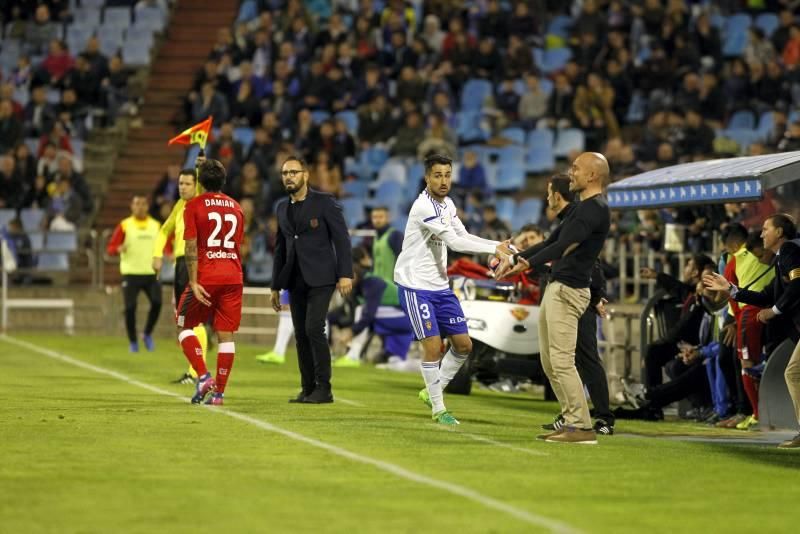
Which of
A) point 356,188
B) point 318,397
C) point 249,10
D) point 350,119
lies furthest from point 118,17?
point 318,397

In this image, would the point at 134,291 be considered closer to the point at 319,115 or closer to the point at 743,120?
the point at 319,115

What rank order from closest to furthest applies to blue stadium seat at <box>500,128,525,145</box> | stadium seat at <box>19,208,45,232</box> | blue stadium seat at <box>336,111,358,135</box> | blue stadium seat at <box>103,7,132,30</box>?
blue stadium seat at <box>500,128,525,145</box>
stadium seat at <box>19,208,45,232</box>
blue stadium seat at <box>336,111,358,135</box>
blue stadium seat at <box>103,7,132,30</box>

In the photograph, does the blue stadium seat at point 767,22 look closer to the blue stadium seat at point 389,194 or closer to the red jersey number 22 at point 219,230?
the blue stadium seat at point 389,194

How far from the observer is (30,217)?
31531mm

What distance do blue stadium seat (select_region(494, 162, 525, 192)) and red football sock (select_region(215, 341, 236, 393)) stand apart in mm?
14490

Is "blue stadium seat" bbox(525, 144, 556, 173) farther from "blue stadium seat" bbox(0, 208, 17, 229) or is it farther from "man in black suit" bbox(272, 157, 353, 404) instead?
"man in black suit" bbox(272, 157, 353, 404)

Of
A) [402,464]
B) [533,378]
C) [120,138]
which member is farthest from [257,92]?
[402,464]

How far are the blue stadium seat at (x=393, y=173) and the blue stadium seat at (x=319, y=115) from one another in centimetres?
243

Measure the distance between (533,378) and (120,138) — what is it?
1860 cm

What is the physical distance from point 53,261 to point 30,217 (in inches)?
59.6

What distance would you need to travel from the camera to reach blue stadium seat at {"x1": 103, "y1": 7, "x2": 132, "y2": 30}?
3678 centimetres

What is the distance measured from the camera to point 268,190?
98.3 ft

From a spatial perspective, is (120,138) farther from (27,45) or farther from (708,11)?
(708,11)

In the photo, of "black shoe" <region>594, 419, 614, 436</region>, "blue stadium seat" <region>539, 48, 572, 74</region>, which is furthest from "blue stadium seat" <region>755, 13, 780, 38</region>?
"black shoe" <region>594, 419, 614, 436</region>
